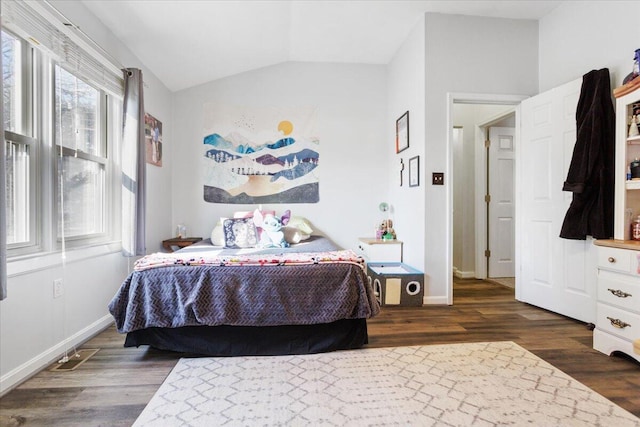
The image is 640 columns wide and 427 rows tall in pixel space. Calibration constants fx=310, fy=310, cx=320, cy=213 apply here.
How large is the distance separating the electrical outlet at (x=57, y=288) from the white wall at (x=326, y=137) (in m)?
2.09

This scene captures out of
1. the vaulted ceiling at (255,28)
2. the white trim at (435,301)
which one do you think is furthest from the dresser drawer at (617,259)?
the vaulted ceiling at (255,28)

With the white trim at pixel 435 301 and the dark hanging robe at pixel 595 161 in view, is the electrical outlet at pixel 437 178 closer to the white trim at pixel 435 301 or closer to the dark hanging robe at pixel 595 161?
the dark hanging robe at pixel 595 161

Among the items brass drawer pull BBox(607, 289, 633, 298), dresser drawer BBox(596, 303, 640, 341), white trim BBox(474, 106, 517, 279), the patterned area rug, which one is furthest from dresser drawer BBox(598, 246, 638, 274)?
white trim BBox(474, 106, 517, 279)

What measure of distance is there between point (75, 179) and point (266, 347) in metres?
1.97

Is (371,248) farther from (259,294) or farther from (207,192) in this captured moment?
(207,192)

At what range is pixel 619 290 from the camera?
2.04 meters

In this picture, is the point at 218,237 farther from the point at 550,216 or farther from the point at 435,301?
the point at 550,216

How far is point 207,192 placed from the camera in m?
4.20

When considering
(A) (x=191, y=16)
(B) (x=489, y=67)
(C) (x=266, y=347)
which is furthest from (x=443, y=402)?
(A) (x=191, y=16)

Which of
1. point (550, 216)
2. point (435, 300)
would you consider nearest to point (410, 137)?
point (550, 216)

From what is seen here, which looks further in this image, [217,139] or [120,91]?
[217,139]

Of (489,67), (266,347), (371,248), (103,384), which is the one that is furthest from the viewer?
(371,248)

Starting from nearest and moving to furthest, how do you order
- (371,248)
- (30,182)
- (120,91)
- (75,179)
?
(30,182), (75,179), (120,91), (371,248)

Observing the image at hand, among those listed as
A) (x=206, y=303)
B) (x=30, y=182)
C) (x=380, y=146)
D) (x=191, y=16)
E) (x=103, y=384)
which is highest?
(x=191, y=16)
